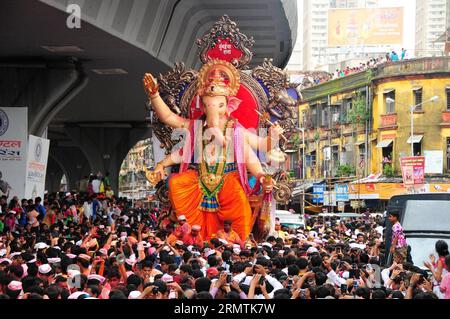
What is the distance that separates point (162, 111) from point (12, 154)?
6.34m

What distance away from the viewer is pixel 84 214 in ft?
88.7

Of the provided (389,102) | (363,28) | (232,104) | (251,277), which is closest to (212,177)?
(232,104)

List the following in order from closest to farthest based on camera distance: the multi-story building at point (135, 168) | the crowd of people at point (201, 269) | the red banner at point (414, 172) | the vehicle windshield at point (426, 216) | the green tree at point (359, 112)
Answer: the crowd of people at point (201, 269) → the vehicle windshield at point (426, 216) → the red banner at point (414, 172) → the green tree at point (359, 112) → the multi-story building at point (135, 168)

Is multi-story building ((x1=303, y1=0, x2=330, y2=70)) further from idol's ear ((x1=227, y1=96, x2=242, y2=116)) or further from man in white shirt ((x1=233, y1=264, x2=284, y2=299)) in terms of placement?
man in white shirt ((x1=233, y1=264, x2=284, y2=299))

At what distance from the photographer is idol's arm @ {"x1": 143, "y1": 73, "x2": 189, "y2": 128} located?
19.0 meters

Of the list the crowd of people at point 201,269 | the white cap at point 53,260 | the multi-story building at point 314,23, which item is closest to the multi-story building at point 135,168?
the multi-story building at point 314,23

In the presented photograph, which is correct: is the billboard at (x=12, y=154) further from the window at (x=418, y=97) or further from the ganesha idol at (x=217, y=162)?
the window at (x=418, y=97)

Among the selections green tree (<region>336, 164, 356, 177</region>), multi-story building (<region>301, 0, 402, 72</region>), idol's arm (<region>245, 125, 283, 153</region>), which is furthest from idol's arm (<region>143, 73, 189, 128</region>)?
multi-story building (<region>301, 0, 402, 72</region>)

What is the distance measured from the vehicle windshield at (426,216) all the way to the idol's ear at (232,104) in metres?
4.29

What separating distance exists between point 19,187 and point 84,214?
357 cm

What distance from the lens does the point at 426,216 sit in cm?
1595

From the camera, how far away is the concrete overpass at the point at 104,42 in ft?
69.6

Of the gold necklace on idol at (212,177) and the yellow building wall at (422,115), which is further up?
the yellow building wall at (422,115)
